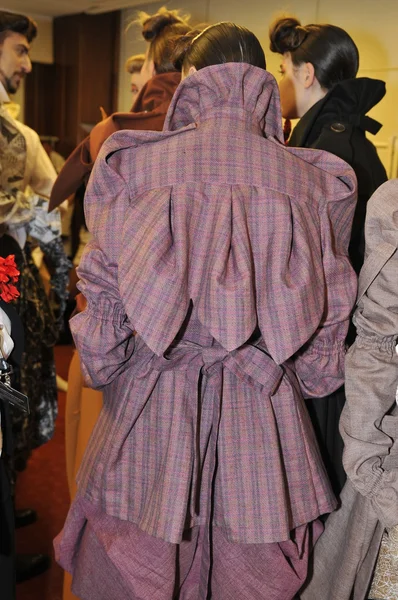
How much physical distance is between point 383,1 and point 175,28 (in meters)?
1.74

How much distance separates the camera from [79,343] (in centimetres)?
136

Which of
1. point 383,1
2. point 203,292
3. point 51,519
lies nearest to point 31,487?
point 51,519

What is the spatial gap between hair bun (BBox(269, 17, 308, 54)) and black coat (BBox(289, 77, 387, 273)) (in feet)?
0.75

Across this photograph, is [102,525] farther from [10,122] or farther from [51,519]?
[10,122]

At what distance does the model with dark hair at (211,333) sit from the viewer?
128cm

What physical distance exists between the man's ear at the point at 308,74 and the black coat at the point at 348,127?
13cm

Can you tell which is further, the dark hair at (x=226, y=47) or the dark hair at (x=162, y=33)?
the dark hair at (x=162, y=33)

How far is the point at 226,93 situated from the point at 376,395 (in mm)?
607

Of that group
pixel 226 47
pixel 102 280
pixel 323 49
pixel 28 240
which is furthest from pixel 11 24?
pixel 102 280

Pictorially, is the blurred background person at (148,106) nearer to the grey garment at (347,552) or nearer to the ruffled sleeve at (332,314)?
the ruffled sleeve at (332,314)

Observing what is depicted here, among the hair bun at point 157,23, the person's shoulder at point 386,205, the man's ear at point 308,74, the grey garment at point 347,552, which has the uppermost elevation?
the hair bun at point 157,23

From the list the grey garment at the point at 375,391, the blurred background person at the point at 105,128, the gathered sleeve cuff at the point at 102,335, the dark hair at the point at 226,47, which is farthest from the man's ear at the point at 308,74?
the gathered sleeve cuff at the point at 102,335

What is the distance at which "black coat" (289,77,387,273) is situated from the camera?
6.24 ft

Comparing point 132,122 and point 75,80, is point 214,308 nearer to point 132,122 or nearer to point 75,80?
point 132,122
